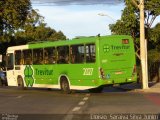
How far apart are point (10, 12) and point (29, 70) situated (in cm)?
2045

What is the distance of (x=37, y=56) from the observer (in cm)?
2966

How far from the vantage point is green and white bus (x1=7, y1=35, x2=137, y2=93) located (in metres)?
25.1

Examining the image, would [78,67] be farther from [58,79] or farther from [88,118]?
[88,118]

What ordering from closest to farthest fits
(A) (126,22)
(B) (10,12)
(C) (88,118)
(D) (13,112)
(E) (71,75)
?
1. (C) (88,118)
2. (D) (13,112)
3. (E) (71,75)
4. (A) (126,22)
5. (B) (10,12)

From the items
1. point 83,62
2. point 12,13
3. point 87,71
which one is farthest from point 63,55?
point 12,13

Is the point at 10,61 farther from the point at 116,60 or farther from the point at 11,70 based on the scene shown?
the point at 116,60

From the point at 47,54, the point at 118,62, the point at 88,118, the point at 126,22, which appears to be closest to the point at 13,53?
the point at 47,54

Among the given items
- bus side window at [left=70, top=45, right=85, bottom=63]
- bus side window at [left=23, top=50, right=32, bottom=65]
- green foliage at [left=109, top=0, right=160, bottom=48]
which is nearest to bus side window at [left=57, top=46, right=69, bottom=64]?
bus side window at [left=70, top=45, right=85, bottom=63]

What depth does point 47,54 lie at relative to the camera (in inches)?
1129

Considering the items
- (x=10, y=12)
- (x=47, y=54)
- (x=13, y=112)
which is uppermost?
(x=10, y=12)

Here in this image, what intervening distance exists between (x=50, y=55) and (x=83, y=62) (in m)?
3.30

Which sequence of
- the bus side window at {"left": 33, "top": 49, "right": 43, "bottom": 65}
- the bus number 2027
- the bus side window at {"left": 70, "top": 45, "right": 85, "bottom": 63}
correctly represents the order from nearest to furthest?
the bus number 2027 → the bus side window at {"left": 70, "top": 45, "right": 85, "bottom": 63} → the bus side window at {"left": 33, "top": 49, "right": 43, "bottom": 65}

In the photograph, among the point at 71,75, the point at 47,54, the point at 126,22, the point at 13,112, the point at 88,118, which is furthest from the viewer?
the point at 126,22

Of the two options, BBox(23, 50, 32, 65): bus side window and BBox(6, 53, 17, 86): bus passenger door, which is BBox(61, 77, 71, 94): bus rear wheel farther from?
BBox(6, 53, 17, 86): bus passenger door
